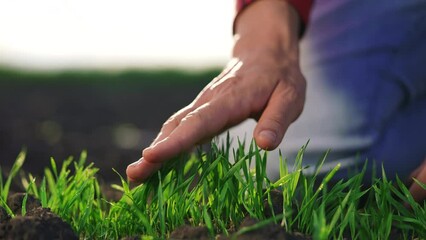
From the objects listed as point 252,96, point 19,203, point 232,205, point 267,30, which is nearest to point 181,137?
point 232,205

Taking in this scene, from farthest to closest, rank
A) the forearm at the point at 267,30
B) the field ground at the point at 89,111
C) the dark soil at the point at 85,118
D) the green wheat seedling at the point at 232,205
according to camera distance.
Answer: the field ground at the point at 89,111
the dark soil at the point at 85,118
the forearm at the point at 267,30
the green wheat seedling at the point at 232,205

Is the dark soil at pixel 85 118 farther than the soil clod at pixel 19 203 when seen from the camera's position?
Yes

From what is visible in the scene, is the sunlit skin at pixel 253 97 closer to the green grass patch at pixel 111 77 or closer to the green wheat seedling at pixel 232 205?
the green wheat seedling at pixel 232 205

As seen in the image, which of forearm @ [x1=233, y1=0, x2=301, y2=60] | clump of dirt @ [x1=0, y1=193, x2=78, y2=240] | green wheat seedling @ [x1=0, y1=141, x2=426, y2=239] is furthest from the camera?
forearm @ [x1=233, y1=0, x2=301, y2=60]

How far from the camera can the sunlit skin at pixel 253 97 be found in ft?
6.44

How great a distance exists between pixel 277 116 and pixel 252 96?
0.42ft

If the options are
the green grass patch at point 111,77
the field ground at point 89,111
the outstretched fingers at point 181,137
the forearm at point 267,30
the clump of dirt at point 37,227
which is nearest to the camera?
the clump of dirt at point 37,227

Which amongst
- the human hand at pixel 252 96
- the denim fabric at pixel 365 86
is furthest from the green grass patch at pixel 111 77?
the human hand at pixel 252 96

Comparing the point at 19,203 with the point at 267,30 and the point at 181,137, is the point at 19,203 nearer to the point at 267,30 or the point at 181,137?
the point at 181,137

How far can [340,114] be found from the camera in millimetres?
3205

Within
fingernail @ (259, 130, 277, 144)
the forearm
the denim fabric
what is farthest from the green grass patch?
fingernail @ (259, 130, 277, 144)

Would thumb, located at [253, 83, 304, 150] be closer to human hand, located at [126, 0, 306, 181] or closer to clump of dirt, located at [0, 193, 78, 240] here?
human hand, located at [126, 0, 306, 181]

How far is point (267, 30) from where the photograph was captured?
2.55 meters

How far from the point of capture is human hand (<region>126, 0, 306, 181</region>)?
1961 millimetres
